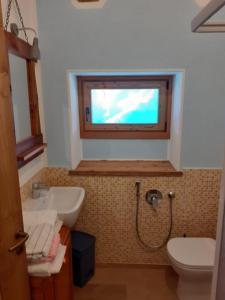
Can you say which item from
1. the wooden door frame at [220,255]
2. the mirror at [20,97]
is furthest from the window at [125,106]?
the wooden door frame at [220,255]

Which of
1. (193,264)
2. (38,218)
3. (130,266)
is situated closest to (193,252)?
(193,264)

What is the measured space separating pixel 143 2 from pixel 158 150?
1.32m

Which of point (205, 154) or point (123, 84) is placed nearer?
point (205, 154)

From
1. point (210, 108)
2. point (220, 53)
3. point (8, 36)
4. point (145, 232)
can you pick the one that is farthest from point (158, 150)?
point (8, 36)

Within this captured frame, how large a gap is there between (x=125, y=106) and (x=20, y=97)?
0.99 meters

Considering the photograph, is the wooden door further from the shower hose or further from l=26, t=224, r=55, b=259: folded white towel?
the shower hose

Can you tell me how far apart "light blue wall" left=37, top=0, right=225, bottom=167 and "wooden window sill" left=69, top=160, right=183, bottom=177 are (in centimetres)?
37

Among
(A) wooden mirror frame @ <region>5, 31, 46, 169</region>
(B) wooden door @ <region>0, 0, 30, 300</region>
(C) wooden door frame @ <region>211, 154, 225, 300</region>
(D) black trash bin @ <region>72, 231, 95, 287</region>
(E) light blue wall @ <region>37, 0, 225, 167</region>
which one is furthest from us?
(D) black trash bin @ <region>72, 231, 95, 287</region>

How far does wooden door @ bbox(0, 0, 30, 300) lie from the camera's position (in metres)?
0.97

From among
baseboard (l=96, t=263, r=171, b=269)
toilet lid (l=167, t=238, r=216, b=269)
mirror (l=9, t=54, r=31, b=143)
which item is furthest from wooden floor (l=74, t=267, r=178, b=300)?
mirror (l=9, t=54, r=31, b=143)

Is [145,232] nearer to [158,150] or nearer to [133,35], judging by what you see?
[158,150]

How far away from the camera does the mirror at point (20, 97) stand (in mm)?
1678

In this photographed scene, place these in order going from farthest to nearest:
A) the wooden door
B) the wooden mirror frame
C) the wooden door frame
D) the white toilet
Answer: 1. the white toilet
2. the wooden mirror frame
3. the wooden door
4. the wooden door frame

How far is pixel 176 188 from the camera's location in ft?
7.13
